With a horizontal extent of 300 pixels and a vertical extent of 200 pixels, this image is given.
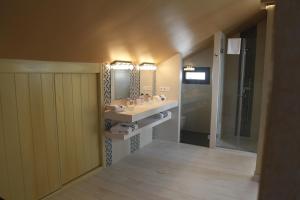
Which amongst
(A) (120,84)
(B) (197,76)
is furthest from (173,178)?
(B) (197,76)

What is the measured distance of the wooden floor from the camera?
8.86ft

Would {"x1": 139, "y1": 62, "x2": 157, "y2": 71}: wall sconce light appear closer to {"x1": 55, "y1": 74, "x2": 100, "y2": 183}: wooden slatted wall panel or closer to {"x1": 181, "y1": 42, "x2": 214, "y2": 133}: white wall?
{"x1": 181, "y1": 42, "x2": 214, "y2": 133}: white wall

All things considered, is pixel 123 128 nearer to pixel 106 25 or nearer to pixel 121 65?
pixel 121 65

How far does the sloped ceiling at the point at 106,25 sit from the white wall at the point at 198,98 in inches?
40.4

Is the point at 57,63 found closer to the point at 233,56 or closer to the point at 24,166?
the point at 24,166

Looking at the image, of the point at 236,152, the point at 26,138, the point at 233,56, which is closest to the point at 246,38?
the point at 233,56

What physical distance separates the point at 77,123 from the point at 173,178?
1497mm

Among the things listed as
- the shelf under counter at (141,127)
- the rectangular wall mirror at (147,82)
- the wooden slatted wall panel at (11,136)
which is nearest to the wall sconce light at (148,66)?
the rectangular wall mirror at (147,82)

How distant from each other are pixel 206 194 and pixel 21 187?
81.0 inches

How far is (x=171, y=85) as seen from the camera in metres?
4.57

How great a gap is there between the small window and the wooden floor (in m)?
1.55

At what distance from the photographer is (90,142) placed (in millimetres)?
3211

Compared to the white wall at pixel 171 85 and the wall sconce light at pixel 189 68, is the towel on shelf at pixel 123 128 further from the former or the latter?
the wall sconce light at pixel 189 68

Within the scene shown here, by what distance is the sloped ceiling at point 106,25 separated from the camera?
5.17 ft
